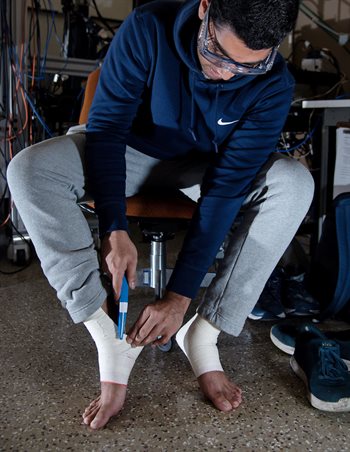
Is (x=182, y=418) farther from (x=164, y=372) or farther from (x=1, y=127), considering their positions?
(x=1, y=127)

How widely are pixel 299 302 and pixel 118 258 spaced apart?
77 cm

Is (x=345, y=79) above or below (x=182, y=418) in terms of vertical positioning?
above

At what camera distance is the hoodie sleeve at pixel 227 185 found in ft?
3.08

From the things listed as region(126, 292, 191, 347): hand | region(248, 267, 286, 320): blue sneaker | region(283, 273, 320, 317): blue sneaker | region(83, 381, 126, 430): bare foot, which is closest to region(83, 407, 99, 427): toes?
region(83, 381, 126, 430): bare foot

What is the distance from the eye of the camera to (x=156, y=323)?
87 centimetres

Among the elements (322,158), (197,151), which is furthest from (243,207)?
(322,158)

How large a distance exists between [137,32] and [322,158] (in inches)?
43.1

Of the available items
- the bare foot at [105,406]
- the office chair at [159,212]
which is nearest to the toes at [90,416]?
the bare foot at [105,406]

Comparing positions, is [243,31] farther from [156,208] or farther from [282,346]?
[282,346]

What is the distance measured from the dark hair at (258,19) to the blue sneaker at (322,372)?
657 millimetres

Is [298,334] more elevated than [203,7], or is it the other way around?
[203,7]

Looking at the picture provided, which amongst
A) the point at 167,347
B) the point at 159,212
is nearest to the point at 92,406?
the point at 167,347

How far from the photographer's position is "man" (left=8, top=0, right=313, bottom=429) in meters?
0.87

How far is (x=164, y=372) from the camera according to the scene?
3.53ft
